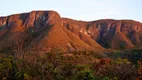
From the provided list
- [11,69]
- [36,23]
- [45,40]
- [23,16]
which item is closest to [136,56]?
[45,40]

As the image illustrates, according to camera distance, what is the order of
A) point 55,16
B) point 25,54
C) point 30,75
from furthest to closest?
1. point 55,16
2. point 25,54
3. point 30,75

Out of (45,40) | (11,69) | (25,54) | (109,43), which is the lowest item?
(109,43)

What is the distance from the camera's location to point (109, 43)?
182m

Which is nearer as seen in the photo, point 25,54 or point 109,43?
point 25,54

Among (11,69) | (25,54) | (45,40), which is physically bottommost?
(45,40)

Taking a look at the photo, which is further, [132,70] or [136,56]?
[136,56]

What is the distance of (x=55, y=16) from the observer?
195 metres

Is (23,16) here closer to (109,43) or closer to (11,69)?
(109,43)

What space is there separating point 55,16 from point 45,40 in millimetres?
76318

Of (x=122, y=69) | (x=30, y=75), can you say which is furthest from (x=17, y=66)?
(x=122, y=69)

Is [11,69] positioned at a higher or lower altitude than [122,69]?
lower

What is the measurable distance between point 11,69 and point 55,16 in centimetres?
16241

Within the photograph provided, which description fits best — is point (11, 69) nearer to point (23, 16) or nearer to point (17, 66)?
point (17, 66)

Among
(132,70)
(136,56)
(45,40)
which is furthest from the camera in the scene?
(45,40)
